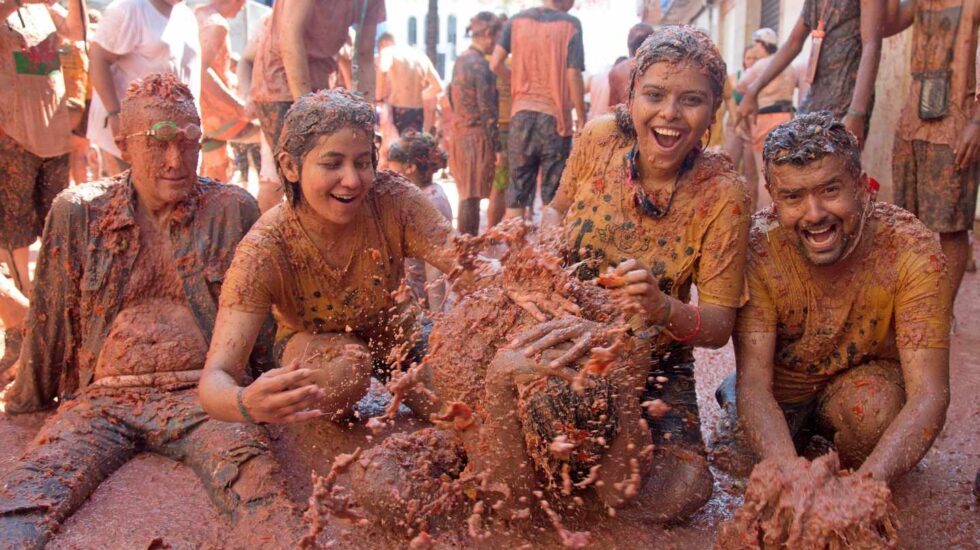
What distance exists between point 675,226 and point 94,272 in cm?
232

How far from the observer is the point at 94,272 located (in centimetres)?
319

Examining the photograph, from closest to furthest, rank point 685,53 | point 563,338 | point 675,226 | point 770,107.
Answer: point 563,338 < point 685,53 < point 675,226 < point 770,107

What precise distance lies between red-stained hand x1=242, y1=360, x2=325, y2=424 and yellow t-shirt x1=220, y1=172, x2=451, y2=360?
601 millimetres

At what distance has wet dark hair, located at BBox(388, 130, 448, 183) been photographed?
5066 mm

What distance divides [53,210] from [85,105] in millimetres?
2187

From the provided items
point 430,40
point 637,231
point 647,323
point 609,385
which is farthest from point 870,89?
point 430,40

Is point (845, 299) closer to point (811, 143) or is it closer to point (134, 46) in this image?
point (811, 143)

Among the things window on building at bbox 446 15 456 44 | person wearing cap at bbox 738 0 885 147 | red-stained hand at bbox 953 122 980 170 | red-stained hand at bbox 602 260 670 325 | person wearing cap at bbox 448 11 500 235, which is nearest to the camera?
red-stained hand at bbox 602 260 670 325

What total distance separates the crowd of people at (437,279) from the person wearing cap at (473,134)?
2.56 meters

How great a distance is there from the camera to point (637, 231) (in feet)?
9.37

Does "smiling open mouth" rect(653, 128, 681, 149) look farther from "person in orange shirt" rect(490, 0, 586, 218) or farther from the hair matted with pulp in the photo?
"person in orange shirt" rect(490, 0, 586, 218)

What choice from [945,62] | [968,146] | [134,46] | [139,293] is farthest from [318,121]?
[945,62]

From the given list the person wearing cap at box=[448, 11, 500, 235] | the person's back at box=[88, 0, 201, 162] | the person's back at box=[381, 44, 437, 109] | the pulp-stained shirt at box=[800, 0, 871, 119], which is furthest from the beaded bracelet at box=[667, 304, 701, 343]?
the person's back at box=[381, 44, 437, 109]

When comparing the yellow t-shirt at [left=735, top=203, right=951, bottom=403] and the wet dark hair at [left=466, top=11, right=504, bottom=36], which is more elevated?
the wet dark hair at [left=466, top=11, right=504, bottom=36]
